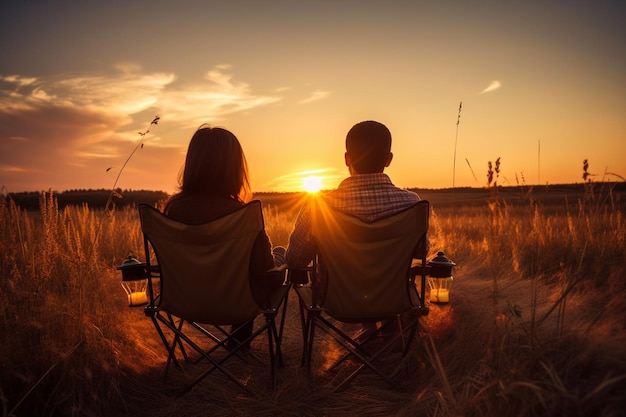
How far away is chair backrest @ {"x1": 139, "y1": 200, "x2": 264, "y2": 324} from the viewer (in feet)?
7.55

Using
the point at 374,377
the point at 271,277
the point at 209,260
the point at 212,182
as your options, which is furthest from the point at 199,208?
the point at 374,377

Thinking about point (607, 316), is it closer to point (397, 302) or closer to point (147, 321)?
point (397, 302)

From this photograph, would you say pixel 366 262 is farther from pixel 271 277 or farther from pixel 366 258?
pixel 271 277

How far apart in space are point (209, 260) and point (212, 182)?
49 cm

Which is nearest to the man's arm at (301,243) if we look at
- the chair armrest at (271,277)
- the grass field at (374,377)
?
the chair armrest at (271,277)

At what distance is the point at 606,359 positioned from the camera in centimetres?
142

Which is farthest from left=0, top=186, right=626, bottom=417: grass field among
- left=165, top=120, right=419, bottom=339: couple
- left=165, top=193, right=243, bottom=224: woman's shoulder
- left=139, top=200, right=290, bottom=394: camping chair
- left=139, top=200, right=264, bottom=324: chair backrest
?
left=165, top=193, right=243, bottom=224: woman's shoulder

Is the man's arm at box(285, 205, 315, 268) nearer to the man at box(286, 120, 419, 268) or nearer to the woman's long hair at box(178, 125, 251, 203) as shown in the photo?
the man at box(286, 120, 419, 268)

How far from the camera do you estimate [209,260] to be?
2.34 metres

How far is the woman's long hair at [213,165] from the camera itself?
2.49 meters

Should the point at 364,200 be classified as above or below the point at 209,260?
above

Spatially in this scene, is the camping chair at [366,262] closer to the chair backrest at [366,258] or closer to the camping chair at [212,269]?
the chair backrest at [366,258]

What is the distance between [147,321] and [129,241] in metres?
2.90

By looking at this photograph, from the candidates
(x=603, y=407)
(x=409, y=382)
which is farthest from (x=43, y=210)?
(x=603, y=407)
